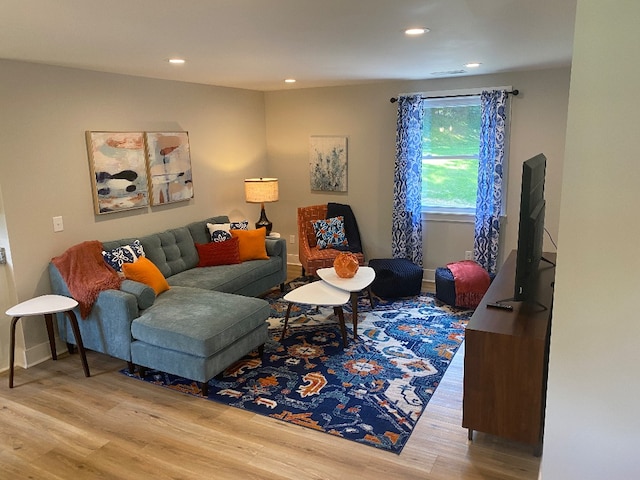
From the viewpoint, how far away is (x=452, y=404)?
307 centimetres

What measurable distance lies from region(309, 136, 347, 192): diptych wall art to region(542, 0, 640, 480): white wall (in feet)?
14.1

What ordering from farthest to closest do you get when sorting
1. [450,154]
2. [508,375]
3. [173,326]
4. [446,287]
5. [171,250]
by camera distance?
1. [450,154]
2. [446,287]
3. [171,250]
4. [173,326]
5. [508,375]

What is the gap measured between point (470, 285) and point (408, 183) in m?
1.50

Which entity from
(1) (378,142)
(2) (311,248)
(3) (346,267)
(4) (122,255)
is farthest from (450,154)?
(4) (122,255)

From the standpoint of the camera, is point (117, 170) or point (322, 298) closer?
point (322, 298)

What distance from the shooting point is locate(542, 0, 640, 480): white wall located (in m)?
1.64

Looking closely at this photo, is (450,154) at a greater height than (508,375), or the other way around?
(450,154)

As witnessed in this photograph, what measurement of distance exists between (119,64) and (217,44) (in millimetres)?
1222

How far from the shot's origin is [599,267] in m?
1.79

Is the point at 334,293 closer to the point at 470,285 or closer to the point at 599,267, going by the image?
the point at 470,285

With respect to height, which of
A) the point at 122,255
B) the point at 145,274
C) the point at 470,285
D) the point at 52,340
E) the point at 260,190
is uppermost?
the point at 260,190

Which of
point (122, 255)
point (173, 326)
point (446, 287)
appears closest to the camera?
point (173, 326)

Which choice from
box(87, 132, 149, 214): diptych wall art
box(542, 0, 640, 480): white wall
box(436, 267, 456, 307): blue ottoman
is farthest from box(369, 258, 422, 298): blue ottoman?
box(542, 0, 640, 480): white wall

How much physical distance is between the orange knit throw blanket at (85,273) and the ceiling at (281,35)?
148cm
